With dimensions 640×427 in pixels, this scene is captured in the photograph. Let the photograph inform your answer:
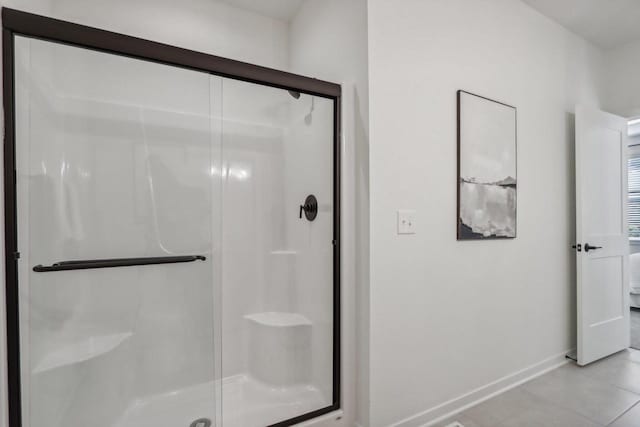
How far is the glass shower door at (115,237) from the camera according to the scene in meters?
1.26

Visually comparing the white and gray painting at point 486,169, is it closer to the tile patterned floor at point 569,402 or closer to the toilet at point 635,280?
the tile patterned floor at point 569,402

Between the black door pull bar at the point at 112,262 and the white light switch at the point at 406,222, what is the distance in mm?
1118

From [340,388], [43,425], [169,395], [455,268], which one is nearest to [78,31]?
[43,425]

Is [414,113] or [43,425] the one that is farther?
[414,113]

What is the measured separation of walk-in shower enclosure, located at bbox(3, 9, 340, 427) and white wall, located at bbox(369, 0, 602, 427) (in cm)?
29

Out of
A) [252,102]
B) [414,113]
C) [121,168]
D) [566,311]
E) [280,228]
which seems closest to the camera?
[121,168]

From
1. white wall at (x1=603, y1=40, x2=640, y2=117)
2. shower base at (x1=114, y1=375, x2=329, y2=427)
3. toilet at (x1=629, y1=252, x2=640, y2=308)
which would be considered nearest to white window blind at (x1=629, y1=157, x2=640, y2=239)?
toilet at (x1=629, y1=252, x2=640, y2=308)

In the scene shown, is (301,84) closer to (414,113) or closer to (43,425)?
(414,113)

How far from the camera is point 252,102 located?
1.91 m

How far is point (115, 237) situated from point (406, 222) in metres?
1.52

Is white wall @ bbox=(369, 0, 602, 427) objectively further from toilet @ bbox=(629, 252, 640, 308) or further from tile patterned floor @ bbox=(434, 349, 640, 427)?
toilet @ bbox=(629, 252, 640, 308)

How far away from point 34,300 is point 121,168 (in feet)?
→ 2.21

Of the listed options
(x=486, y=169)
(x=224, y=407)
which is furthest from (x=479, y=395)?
(x=224, y=407)

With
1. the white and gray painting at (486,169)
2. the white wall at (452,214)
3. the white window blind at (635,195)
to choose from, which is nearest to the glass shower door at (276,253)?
the white wall at (452,214)
